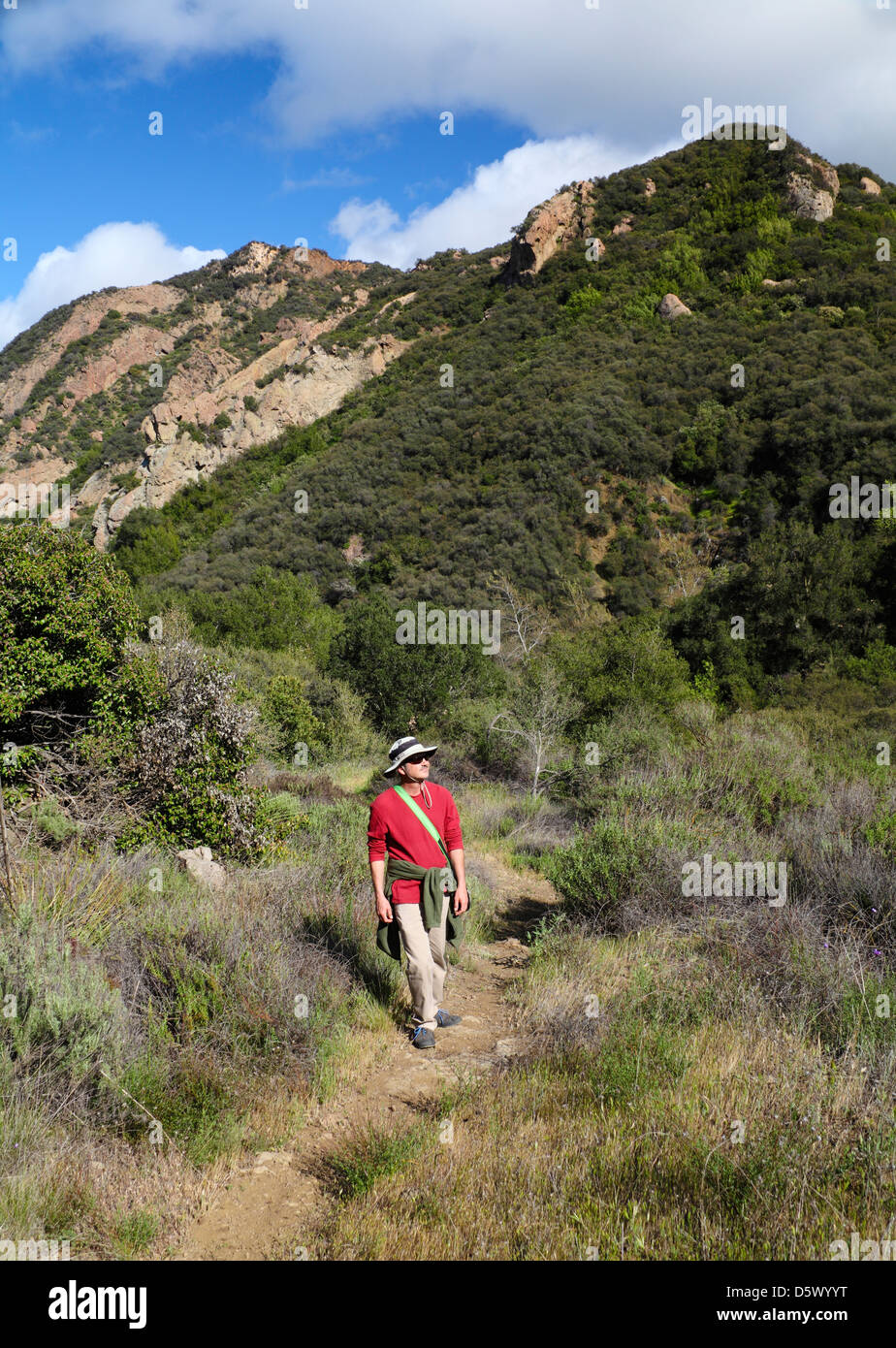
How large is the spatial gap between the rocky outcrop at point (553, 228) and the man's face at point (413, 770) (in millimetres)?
48511

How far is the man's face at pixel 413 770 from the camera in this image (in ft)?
12.6

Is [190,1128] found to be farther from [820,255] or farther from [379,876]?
[820,255]

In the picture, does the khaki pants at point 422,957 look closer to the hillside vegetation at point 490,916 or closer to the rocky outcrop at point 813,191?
the hillside vegetation at point 490,916

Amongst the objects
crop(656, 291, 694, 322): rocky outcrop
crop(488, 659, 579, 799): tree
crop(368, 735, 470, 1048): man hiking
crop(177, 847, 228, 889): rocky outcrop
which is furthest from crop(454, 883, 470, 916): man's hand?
crop(656, 291, 694, 322): rocky outcrop

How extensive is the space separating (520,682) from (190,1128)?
12.1 m

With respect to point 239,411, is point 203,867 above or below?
below

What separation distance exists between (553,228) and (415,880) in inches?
2017

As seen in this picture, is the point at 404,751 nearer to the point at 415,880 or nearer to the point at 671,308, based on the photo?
the point at 415,880

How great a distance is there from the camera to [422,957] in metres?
3.86

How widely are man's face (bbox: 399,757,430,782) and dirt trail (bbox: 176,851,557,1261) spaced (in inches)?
58.4

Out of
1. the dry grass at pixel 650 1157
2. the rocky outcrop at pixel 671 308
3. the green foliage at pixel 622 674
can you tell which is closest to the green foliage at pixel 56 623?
the dry grass at pixel 650 1157

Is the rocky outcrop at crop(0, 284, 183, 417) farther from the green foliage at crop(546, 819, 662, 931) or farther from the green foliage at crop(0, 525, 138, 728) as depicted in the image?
the green foliage at crop(546, 819, 662, 931)

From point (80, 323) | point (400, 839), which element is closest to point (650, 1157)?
point (400, 839)

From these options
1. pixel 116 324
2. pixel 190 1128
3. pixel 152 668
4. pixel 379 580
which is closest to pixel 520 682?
pixel 152 668
